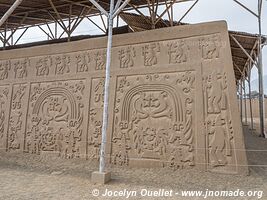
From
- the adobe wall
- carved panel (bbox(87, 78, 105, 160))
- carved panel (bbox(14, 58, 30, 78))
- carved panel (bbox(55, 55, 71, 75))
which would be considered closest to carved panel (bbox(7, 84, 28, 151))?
the adobe wall

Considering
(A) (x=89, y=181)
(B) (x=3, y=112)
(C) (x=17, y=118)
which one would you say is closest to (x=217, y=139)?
(A) (x=89, y=181)

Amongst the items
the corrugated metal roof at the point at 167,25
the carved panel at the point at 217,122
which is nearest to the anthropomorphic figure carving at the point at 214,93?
the carved panel at the point at 217,122

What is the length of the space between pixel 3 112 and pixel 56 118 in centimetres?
207

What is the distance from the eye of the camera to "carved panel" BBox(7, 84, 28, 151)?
25.4 ft

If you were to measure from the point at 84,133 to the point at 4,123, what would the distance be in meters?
2.94

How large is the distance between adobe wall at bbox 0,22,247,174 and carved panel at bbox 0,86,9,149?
31 mm

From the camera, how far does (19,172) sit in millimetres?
6082

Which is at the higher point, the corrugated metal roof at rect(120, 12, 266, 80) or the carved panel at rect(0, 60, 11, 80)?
the corrugated metal roof at rect(120, 12, 266, 80)

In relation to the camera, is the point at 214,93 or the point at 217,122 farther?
the point at 214,93

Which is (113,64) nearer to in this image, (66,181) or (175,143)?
(175,143)

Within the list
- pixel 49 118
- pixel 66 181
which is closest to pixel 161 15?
pixel 49 118

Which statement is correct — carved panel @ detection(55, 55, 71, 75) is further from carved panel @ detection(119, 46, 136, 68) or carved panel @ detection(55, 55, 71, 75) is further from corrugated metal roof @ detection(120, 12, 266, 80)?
corrugated metal roof @ detection(120, 12, 266, 80)

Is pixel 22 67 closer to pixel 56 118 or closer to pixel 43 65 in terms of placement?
pixel 43 65

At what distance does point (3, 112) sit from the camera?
8219 millimetres
